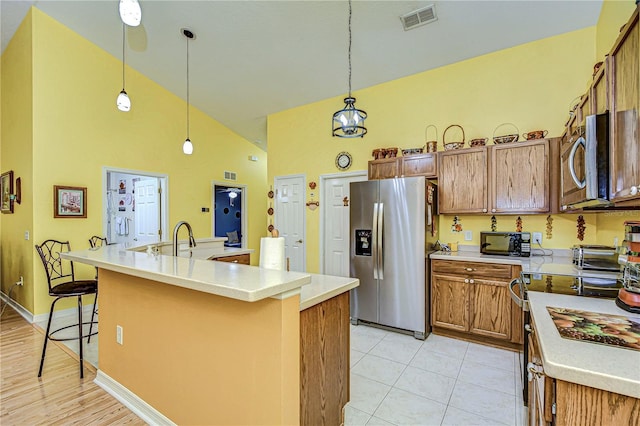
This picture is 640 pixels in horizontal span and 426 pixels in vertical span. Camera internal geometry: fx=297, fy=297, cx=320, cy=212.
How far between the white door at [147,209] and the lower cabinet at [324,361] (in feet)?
14.4

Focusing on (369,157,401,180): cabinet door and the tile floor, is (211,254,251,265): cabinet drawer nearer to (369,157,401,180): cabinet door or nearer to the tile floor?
the tile floor

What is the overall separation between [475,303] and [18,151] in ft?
20.0

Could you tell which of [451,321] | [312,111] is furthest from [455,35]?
[451,321]

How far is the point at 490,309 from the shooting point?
9.84 feet

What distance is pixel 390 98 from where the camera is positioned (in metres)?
4.21

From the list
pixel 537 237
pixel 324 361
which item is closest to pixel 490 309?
pixel 537 237

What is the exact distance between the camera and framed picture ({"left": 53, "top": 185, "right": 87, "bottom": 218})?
3846 millimetres

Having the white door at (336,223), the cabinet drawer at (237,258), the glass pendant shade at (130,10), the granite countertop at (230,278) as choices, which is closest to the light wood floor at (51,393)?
the granite countertop at (230,278)

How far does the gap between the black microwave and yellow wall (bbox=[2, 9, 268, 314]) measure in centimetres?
471

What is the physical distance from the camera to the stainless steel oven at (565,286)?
5.24 feet

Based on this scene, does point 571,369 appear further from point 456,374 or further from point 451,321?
point 451,321

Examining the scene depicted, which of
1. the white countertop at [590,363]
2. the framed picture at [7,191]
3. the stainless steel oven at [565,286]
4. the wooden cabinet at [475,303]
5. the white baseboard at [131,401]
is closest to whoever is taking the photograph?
the white countertop at [590,363]

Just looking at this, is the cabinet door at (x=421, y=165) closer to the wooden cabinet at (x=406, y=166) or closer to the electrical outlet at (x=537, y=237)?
the wooden cabinet at (x=406, y=166)

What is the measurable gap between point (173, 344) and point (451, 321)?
2759 millimetres
